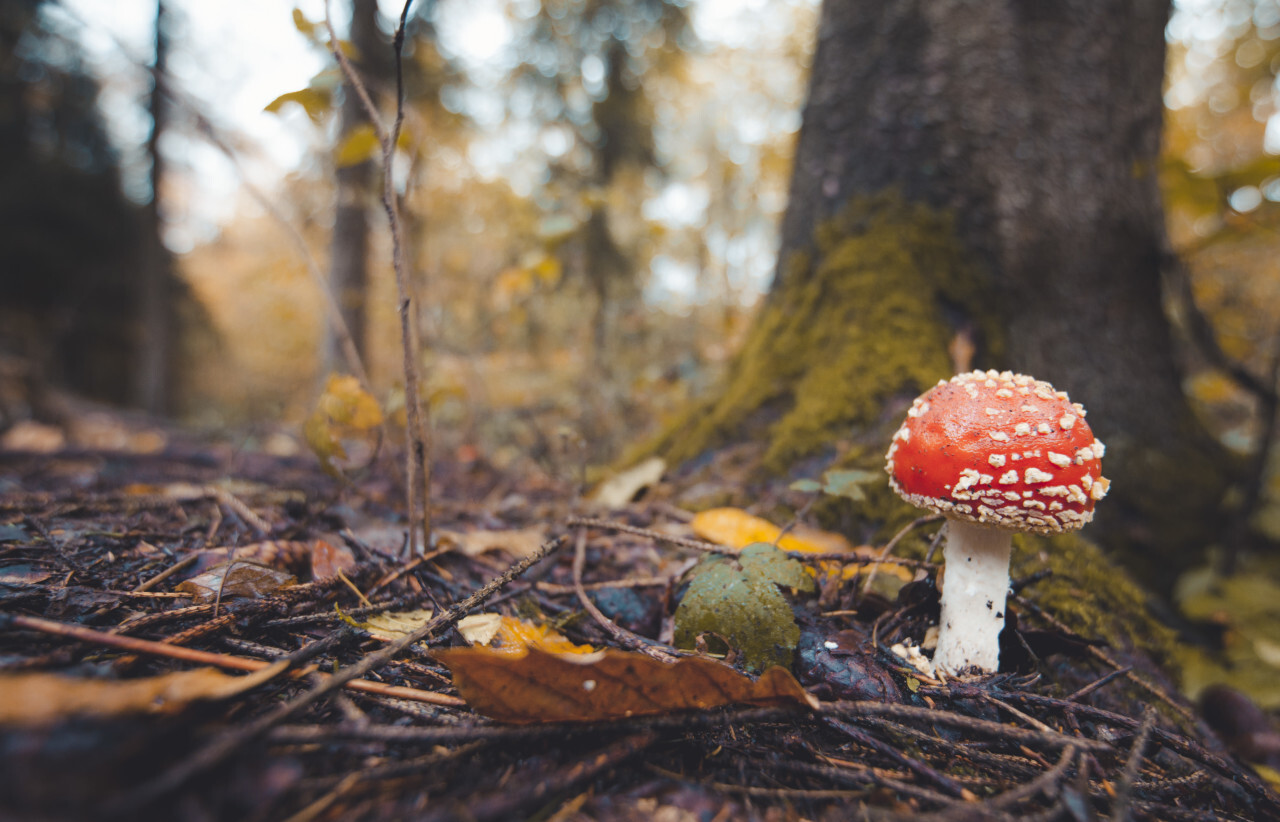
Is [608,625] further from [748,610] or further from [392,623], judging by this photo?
[392,623]

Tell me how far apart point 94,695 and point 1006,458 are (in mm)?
1510

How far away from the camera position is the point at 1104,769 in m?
1.06

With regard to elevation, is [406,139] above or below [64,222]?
below

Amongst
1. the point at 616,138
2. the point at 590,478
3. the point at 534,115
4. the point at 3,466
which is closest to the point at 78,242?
the point at 534,115

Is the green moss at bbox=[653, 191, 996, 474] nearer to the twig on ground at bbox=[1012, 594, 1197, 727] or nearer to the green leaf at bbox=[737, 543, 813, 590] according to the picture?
the twig on ground at bbox=[1012, 594, 1197, 727]

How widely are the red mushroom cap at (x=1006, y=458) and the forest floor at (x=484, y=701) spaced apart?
31 cm

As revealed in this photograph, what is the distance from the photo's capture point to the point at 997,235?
7.73 ft

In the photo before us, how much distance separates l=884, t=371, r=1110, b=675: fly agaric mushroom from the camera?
47.6 inches

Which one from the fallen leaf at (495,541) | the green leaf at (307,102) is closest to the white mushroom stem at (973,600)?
the fallen leaf at (495,541)

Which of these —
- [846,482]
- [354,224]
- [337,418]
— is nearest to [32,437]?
[354,224]

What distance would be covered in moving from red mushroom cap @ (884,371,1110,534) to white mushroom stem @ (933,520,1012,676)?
110 mm

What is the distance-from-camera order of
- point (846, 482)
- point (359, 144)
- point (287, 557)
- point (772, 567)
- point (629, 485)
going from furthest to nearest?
1. point (629, 485)
2. point (359, 144)
3. point (846, 482)
4. point (287, 557)
5. point (772, 567)

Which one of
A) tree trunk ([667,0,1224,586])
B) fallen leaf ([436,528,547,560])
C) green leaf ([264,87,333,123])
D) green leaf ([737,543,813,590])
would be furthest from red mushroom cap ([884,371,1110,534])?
green leaf ([264,87,333,123])

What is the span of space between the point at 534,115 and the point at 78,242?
8225mm
